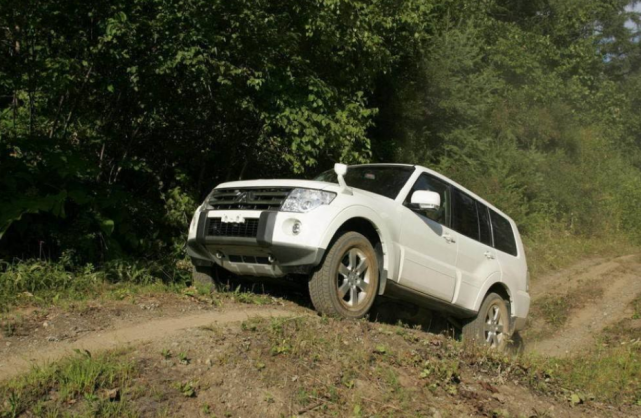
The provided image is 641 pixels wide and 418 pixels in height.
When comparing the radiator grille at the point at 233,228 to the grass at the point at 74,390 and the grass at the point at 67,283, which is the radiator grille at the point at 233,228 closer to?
the grass at the point at 67,283

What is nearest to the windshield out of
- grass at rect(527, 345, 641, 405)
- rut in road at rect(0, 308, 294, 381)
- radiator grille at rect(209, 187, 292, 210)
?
radiator grille at rect(209, 187, 292, 210)

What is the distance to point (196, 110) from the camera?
36.3ft

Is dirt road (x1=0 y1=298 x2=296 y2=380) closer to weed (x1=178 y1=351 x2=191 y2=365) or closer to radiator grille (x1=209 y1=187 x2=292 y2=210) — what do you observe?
weed (x1=178 y1=351 x2=191 y2=365)

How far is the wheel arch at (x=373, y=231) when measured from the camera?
253 inches

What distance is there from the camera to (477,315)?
27.3 feet

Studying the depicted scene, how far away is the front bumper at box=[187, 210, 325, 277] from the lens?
20.1ft

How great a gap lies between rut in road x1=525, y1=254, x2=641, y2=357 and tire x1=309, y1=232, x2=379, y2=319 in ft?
15.2

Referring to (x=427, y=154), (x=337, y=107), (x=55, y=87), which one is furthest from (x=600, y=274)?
(x=55, y=87)

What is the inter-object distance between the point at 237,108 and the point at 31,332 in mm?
6222

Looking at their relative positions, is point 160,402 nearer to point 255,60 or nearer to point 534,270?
point 255,60

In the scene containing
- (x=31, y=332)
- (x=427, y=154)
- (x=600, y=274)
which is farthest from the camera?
(x=427, y=154)

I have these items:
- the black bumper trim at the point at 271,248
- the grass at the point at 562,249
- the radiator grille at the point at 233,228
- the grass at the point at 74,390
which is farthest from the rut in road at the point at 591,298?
the grass at the point at 74,390

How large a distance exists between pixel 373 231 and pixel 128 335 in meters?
2.56

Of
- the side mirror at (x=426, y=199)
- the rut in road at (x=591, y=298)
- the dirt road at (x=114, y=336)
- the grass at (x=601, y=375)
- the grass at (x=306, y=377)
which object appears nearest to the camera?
the grass at (x=306, y=377)
